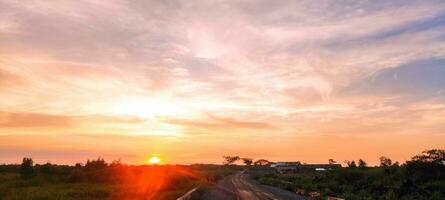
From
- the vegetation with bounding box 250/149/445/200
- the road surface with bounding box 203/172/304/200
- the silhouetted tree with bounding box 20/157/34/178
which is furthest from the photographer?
the silhouetted tree with bounding box 20/157/34/178

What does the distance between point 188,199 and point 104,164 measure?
5988 cm

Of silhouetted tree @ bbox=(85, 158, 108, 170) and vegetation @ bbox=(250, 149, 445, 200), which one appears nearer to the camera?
vegetation @ bbox=(250, 149, 445, 200)

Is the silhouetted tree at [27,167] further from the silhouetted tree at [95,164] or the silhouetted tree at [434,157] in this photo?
the silhouetted tree at [434,157]

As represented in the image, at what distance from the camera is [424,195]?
50.3 meters

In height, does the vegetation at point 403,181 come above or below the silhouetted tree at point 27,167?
below

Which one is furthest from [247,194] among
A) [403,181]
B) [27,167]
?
[27,167]

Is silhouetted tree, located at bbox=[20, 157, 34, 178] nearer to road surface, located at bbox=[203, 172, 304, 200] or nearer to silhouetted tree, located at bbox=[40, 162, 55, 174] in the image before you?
silhouetted tree, located at bbox=[40, 162, 55, 174]

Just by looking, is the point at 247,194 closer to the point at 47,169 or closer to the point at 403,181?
the point at 403,181

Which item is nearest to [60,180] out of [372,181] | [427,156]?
[372,181]

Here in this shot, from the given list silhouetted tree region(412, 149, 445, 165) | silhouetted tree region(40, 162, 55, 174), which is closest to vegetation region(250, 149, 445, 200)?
silhouetted tree region(412, 149, 445, 165)

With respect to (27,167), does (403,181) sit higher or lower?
lower

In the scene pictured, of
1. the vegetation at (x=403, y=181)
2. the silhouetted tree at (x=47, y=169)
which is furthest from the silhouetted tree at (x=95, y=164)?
the vegetation at (x=403, y=181)

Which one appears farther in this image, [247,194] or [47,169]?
[47,169]

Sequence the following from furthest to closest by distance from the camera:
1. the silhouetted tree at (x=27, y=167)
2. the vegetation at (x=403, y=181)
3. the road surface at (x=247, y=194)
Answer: the silhouetted tree at (x=27, y=167) → the vegetation at (x=403, y=181) → the road surface at (x=247, y=194)
